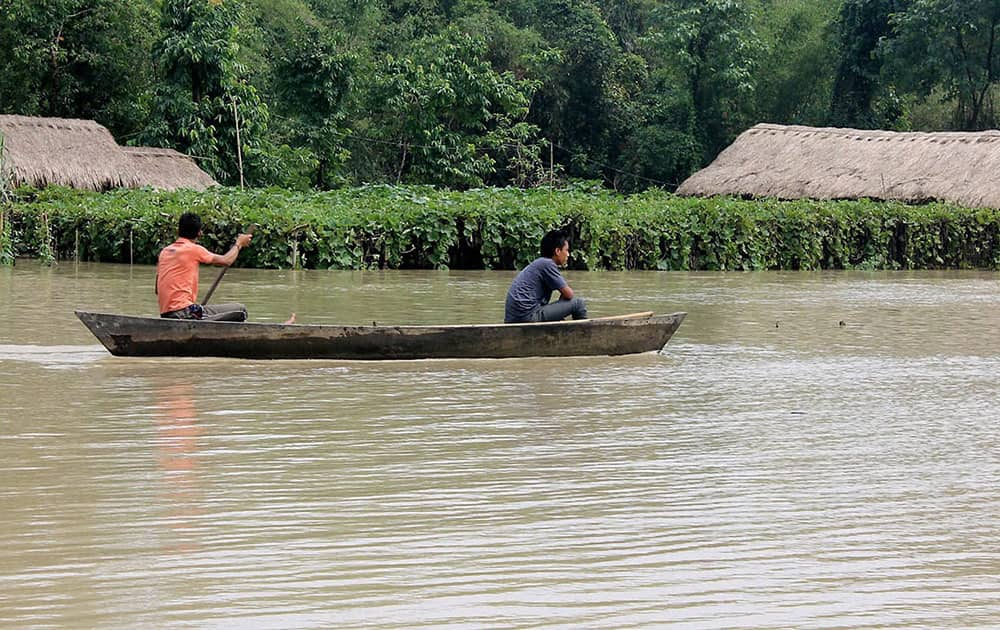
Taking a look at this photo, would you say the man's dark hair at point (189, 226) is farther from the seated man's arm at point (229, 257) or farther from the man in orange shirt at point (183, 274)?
the seated man's arm at point (229, 257)

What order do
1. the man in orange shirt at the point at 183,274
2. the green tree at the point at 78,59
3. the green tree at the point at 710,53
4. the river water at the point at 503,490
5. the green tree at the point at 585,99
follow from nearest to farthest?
1. the river water at the point at 503,490
2. the man in orange shirt at the point at 183,274
3. the green tree at the point at 78,59
4. the green tree at the point at 710,53
5. the green tree at the point at 585,99

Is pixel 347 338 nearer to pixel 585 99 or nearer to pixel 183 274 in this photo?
pixel 183 274

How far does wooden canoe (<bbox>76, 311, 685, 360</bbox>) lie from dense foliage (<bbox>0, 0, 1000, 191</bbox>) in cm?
1966

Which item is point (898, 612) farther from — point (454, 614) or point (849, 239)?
point (849, 239)

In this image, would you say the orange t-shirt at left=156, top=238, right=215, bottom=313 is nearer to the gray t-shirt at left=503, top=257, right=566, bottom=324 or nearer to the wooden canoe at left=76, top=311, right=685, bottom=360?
the wooden canoe at left=76, top=311, right=685, bottom=360

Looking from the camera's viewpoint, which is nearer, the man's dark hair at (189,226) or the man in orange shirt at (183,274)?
the man's dark hair at (189,226)

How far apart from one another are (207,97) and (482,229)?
982 cm

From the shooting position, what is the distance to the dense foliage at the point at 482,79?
98.8 ft

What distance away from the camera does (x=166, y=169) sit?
2767cm

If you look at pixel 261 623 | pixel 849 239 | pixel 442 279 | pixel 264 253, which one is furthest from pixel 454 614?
pixel 849 239

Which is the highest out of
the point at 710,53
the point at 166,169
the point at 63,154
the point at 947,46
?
the point at 710,53

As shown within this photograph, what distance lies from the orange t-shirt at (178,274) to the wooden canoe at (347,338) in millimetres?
373

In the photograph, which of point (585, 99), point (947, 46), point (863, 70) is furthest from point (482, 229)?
point (863, 70)

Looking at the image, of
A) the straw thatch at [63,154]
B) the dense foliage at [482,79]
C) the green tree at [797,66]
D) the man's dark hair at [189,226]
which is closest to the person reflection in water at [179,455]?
the man's dark hair at [189,226]
